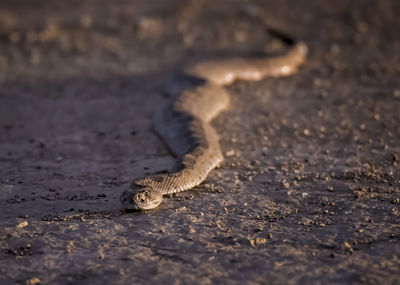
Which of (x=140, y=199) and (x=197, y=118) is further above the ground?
(x=197, y=118)

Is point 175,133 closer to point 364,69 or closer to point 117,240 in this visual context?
point 117,240

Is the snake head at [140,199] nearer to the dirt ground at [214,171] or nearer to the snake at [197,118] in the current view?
the snake at [197,118]

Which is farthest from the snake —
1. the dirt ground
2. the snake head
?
the dirt ground

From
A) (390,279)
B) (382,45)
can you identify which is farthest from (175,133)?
(382,45)

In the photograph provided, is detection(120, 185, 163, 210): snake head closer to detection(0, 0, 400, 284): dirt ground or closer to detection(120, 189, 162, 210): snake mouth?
detection(120, 189, 162, 210): snake mouth

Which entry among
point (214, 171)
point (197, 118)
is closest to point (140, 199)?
point (214, 171)

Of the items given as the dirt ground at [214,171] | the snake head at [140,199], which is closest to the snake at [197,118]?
the snake head at [140,199]

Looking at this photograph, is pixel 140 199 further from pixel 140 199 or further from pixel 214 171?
pixel 214 171
